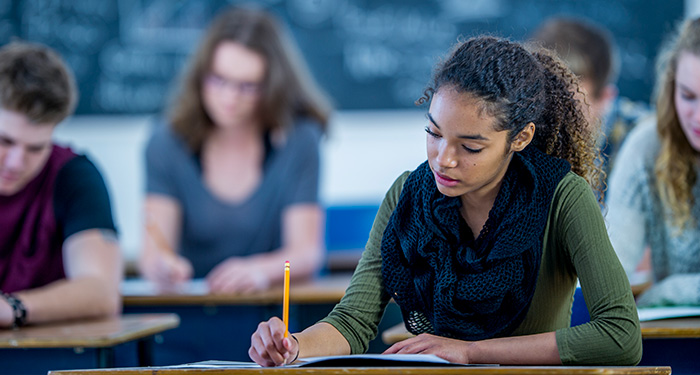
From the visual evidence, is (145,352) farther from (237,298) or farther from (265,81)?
(265,81)

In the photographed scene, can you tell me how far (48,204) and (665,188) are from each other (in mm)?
1594

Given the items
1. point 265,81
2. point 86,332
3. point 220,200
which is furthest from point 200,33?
point 86,332

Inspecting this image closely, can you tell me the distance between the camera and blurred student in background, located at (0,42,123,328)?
203cm

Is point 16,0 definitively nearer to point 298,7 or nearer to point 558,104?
point 298,7

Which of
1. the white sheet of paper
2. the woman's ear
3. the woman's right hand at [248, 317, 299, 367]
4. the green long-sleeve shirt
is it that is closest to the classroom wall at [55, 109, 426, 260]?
the white sheet of paper

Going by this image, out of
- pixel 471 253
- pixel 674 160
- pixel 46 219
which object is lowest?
pixel 471 253

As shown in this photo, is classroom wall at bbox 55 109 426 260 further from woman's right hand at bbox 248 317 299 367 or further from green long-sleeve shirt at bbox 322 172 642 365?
woman's right hand at bbox 248 317 299 367

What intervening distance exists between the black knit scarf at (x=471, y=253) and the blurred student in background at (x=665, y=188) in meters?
0.76

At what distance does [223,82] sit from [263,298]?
845mm

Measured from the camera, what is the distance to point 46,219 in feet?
7.04

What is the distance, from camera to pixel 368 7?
4098 millimetres

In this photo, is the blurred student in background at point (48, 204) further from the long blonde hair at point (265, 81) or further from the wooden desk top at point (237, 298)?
the long blonde hair at point (265, 81)

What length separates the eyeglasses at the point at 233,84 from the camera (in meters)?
2.86

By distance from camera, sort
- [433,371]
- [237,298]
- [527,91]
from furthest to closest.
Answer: [237,298], [527,91], [433,371]
